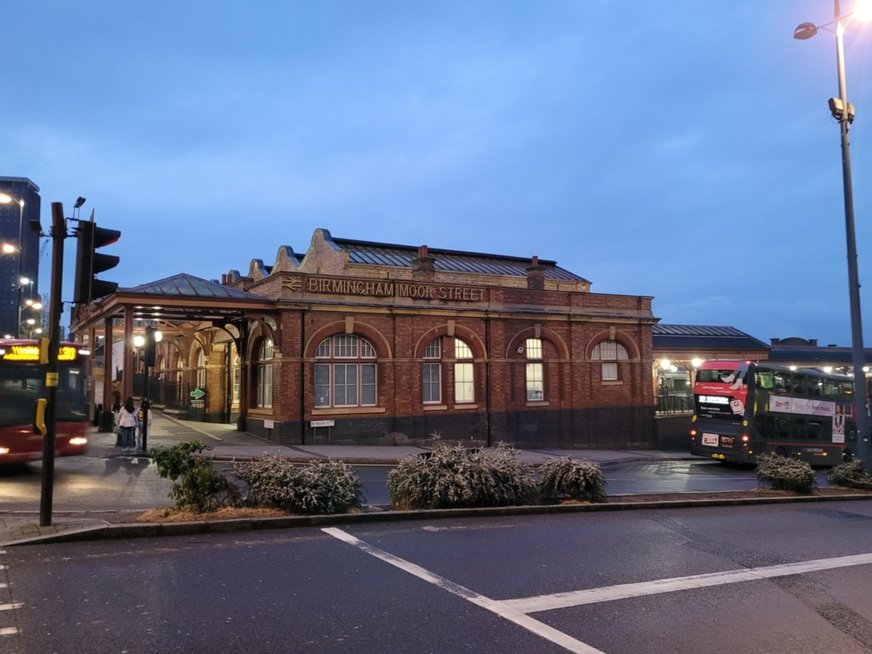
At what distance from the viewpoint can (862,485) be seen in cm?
1573

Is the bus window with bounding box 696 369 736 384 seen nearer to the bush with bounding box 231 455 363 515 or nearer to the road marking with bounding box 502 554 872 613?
the road marking with bounding box 502 554 872 613

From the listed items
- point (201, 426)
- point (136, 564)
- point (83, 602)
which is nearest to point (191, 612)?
point (83, 602)

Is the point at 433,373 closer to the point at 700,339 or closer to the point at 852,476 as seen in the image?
the point at 852,476

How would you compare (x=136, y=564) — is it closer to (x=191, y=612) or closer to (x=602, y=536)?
(x=191, y=612)

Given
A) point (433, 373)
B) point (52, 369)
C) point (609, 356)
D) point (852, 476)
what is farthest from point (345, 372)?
point (52, 369)

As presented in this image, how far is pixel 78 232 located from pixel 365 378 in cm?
1706

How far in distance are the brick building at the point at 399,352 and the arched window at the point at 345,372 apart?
0.05 meters

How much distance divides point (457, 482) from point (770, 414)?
19.4 m

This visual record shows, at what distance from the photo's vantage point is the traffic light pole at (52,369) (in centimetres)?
825

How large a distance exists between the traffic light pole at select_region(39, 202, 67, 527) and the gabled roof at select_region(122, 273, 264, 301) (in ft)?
44.2

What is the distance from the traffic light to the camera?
28.8 ft

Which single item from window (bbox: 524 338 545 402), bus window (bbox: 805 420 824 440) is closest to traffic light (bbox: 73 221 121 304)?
window (bbox: 524 338 545 402)

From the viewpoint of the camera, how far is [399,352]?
2600 centimetres

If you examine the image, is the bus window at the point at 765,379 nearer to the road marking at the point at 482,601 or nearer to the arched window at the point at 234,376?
the road marking at the point at 482,601
